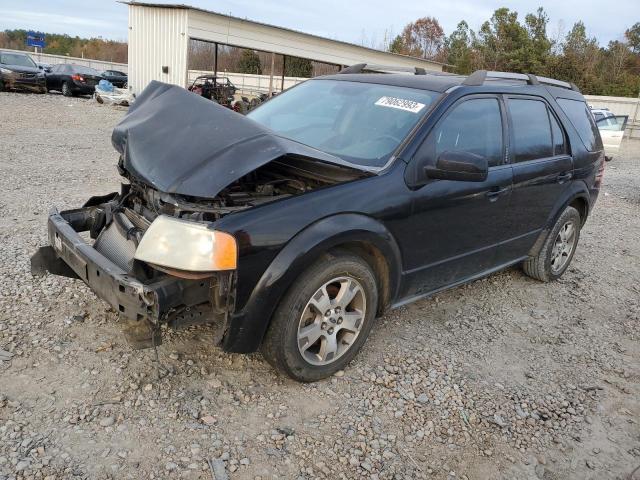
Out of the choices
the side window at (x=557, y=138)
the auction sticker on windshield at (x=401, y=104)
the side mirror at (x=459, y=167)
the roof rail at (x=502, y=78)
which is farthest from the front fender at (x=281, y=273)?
the side window at (x=557, y=138)

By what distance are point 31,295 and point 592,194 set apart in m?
5.16

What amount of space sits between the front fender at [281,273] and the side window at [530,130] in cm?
194

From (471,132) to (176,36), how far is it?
1774 cm

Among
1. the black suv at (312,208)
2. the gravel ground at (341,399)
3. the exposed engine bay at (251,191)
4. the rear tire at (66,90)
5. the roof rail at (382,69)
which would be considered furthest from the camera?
the rear tire at (66,90)

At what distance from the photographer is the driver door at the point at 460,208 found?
3.52 metres

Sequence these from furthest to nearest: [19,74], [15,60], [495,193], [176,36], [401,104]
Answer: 1. [15,60]
2. [19,74]
3. [176,36]
4. [495,193]
5. [401,104]

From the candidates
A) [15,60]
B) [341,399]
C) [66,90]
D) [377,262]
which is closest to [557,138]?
[377,262]

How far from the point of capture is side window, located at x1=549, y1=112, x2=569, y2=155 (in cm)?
469

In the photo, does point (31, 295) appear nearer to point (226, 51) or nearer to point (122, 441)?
point (122, 441)

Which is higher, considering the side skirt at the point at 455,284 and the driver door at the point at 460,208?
the driver door at the point at 460,208

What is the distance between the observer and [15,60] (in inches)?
830

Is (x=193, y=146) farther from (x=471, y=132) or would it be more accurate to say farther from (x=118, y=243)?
(x=471, y=132)

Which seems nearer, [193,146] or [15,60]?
[193,146]

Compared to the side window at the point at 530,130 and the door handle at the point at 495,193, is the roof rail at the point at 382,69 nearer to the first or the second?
the side window at the point at 530,130
